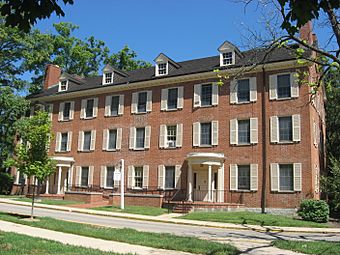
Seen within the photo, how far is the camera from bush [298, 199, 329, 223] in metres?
20.7

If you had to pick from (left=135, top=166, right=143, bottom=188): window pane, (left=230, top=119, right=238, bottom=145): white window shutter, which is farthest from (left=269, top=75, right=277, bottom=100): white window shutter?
(left=135, top=166, right=143, bottom=188): window pane

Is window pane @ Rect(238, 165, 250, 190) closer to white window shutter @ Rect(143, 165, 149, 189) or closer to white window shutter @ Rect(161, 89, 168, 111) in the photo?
white window shutter @ Rect(143, 165, 149, 189)

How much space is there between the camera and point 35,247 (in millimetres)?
9039

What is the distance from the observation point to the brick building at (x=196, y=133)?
964 inches

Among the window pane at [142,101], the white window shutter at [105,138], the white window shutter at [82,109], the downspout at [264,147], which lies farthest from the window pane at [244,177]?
the white window shutter at [82,109]

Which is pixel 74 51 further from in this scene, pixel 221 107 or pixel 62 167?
pixel 221 107

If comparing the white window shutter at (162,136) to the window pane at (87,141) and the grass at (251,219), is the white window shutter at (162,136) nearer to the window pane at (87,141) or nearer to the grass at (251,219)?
the window pane at (87,141)

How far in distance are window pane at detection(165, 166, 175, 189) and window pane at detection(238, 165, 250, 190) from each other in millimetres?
5172

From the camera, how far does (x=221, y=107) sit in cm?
2727

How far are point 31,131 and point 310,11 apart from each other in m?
15.7

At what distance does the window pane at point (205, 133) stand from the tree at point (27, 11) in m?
22.8

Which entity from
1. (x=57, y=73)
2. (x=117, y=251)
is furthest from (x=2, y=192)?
(x=117, y=251)

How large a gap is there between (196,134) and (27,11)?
23.1 meters

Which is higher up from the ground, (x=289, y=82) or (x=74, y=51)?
(x=74, y=51)
